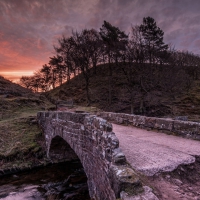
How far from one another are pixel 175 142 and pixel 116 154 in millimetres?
3035

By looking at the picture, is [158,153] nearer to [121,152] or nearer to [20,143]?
[121,152]

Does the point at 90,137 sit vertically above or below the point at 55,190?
above

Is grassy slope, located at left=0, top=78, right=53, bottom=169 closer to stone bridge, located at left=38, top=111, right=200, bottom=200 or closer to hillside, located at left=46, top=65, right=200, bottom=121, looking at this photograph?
stone bridge, located at left=38, top=111, right=200, bottom=200

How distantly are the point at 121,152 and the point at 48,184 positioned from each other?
6862mm

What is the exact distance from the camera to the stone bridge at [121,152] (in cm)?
321

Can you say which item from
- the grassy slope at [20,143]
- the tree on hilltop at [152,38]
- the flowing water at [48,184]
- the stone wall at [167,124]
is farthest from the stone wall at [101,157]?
the tree on hilltop at [152,38]

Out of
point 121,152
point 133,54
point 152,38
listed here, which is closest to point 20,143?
point 121,152

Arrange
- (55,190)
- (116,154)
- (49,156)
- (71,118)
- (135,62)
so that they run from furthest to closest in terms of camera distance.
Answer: (135,62) → (49,156) → (55,190) → (71,118) → (116,154)

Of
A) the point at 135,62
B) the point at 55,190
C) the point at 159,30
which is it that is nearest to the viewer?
the point at 55,190

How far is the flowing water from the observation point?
7.92m

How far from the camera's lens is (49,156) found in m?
12.4

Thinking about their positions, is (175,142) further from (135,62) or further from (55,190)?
(135,62)

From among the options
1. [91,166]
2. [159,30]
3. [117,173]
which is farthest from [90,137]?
[159,30]

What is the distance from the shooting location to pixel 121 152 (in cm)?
378
